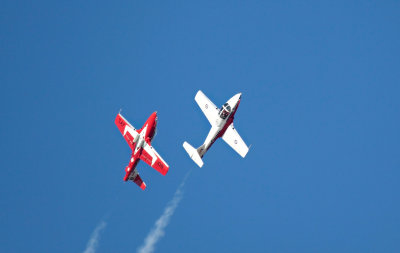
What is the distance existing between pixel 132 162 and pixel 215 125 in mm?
11318

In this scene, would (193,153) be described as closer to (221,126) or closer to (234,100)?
(221,126)

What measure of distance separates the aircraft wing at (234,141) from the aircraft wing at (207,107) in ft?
7.24

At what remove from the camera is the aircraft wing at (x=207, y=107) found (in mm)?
110688

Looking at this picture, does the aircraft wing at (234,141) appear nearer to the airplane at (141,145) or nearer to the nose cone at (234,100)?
the nose cone at (234,100)

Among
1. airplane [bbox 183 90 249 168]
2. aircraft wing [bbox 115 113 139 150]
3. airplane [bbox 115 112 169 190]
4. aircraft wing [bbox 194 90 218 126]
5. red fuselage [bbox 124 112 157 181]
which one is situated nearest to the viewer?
red fuselage [bbox 124 112 157 181]

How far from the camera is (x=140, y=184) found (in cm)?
10950

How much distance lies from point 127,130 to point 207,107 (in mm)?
10948

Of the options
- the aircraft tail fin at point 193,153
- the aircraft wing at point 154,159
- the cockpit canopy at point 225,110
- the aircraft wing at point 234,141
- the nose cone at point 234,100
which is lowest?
the aircraft wing at point 154,159

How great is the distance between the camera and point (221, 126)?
109m

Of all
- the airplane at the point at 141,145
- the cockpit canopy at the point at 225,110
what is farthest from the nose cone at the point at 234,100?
the airplane at the point at 141,145

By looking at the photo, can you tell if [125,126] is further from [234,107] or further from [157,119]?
[234,107]

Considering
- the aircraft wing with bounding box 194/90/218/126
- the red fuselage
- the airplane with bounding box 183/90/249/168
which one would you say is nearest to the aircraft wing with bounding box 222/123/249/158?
the airplane with bounding box 183/90/249/168

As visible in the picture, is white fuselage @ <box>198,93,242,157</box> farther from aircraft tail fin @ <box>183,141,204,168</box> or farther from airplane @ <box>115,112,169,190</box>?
airplane @ <box>115,112,169,190</box>

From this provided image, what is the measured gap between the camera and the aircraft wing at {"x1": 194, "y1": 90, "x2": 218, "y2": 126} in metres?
111
